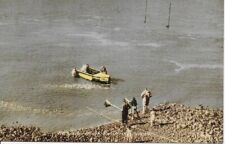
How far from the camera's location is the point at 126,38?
2215 millimetres

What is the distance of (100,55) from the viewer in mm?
2215

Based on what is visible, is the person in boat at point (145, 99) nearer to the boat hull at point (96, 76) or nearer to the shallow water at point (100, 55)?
the shallow water at point (100, 55)

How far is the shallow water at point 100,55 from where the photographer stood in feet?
7.19

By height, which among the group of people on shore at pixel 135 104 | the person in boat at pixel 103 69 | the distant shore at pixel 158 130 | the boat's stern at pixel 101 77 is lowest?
the distant shore at pixel 158 130

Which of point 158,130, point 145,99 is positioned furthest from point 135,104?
point 158,130

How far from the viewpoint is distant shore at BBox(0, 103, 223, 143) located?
7.16ft

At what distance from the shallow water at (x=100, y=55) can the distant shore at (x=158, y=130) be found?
1.4 inches

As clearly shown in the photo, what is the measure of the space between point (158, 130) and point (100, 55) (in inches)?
18.1

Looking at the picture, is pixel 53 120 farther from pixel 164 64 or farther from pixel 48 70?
pixel 164 64

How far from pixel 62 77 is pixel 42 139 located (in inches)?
12.3

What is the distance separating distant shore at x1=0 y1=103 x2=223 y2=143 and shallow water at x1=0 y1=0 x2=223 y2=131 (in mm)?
35

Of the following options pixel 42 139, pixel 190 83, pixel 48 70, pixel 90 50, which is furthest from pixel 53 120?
pixel 190 83

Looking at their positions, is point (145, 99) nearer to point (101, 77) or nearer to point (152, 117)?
point (152, 117)

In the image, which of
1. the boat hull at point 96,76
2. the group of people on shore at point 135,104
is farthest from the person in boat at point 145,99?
the boat hull at point 96,76
